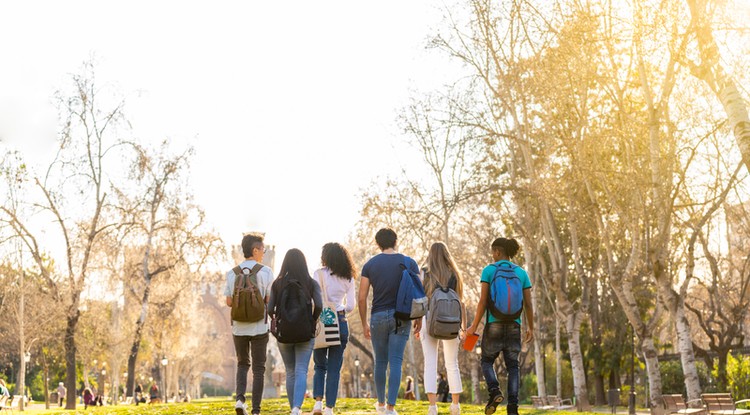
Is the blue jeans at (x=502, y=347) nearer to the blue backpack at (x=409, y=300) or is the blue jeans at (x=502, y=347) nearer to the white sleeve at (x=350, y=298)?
the blue backpack at (x=409, y=300)

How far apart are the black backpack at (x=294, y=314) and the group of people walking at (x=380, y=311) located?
1 cm

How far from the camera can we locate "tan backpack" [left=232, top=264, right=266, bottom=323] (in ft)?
36.2

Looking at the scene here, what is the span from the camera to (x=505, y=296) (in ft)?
35.7

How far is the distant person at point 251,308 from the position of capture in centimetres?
1107

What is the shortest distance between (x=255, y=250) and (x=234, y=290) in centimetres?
55

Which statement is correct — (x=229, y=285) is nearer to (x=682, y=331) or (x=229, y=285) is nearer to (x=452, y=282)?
(x=452, y=282)

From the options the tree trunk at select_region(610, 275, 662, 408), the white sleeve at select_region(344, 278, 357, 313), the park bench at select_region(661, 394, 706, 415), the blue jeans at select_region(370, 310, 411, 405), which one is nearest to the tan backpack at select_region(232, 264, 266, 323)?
the white sleeve at select_region(344, 278, 357, 313)

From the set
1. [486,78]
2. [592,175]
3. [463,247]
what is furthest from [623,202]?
[463,247]

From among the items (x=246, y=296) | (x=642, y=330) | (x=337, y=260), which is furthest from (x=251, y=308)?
(x=642, y=330)

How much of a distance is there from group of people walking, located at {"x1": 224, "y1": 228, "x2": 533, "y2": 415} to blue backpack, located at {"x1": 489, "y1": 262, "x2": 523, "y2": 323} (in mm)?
12

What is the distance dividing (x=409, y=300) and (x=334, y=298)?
1.01 meters

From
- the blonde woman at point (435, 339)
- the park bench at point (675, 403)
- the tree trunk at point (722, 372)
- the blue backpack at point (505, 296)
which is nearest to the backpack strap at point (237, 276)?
the blonde woman at point (435, 339)

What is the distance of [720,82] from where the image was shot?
47.8 feet

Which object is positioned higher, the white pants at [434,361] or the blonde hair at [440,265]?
the blonde hair at [440,265]
